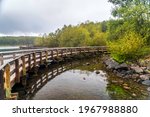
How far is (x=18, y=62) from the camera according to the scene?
13875mm

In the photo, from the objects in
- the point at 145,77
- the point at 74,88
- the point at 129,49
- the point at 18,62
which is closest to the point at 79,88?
the point at 74,88

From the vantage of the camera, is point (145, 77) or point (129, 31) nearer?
point (145, 77)

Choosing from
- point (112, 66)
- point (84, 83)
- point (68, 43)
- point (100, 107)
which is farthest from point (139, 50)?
point (68, 43)

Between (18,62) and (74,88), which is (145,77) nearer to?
(74,88)

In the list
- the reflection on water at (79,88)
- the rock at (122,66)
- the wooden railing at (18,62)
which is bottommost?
the reflection on water at (79,88)

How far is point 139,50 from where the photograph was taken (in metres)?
21.4

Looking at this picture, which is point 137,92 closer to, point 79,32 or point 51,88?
point 51,88

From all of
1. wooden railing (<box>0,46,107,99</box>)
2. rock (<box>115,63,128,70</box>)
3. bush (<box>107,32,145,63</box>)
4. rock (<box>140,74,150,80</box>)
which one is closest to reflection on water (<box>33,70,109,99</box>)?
wooden railing (<box>0,46,107,99</box>)

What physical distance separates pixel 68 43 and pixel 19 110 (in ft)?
235

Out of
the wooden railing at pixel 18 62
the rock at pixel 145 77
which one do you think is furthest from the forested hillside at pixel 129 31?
the wooden railing at pixel 18 62

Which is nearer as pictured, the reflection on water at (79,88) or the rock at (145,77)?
the reflection on water at (79,88)

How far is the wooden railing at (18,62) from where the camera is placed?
32.2 feet

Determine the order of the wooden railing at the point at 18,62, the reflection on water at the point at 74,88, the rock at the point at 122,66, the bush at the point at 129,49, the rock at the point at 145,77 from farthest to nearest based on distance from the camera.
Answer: the bush at the point at 129,49 < the rock at the point at 122,66 < the rock at the point at 145,77 < the reflection on water at the point at 74,88 < the wooden railing at the point at 18,62

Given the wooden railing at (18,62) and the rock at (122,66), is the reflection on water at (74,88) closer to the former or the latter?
the wooden railing at (18,62)
